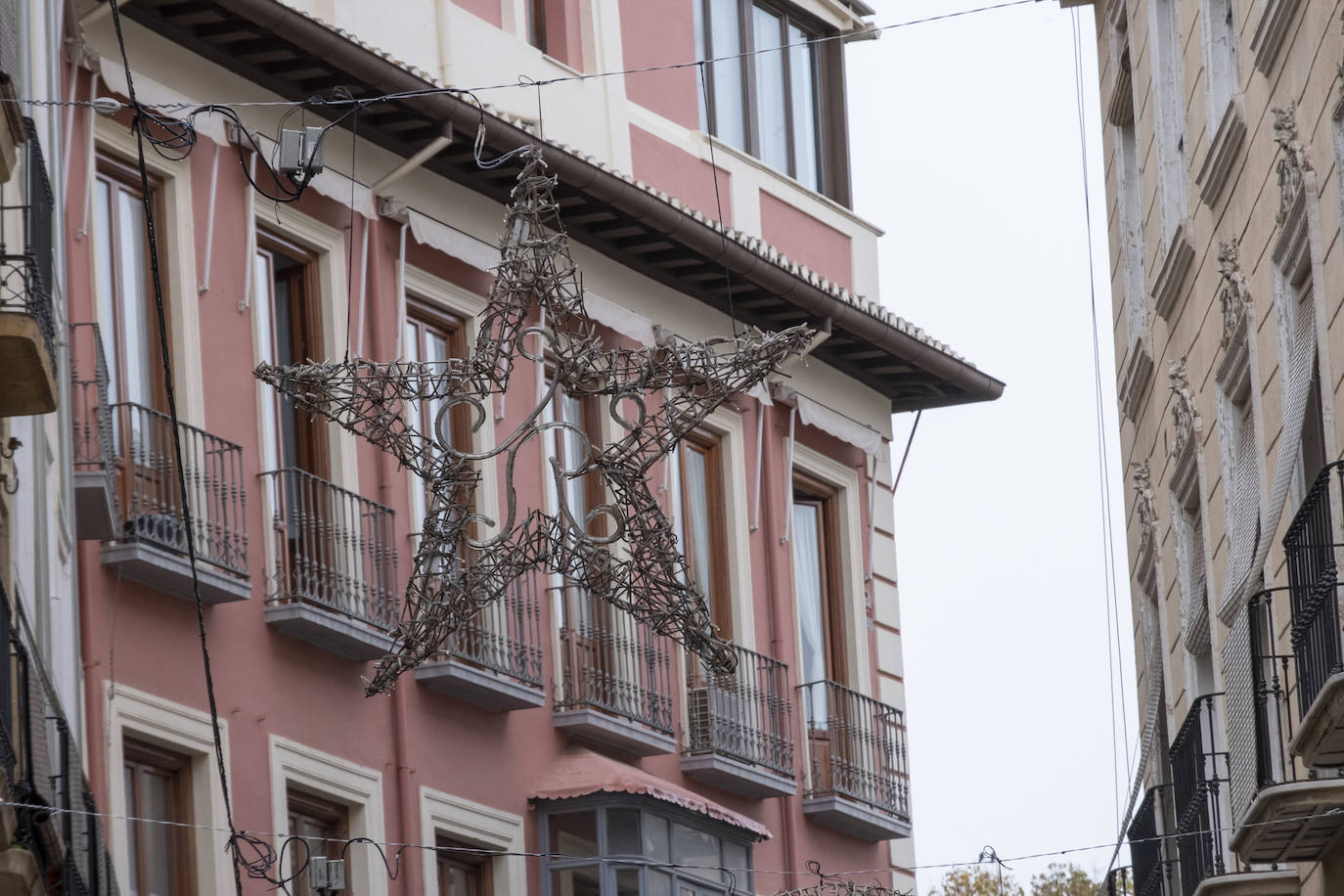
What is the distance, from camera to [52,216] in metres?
18.0

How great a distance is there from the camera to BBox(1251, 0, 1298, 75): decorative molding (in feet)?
56.8

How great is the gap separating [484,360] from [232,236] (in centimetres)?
659

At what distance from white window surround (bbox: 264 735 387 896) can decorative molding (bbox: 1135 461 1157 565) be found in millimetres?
5717

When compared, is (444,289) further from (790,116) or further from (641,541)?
(641,541)

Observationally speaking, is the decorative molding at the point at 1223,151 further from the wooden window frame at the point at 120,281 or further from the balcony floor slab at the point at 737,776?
the balcony floor slab at the point at 737,776

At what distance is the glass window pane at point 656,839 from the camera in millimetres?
23391

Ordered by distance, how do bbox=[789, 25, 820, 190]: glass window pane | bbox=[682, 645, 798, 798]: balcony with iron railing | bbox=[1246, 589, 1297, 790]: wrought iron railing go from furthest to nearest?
bbox=[789, 25, 820, 190]: glass window pane
bbox=[682, 645, 798, 798]: balcony with iron railing
bbox=[1246, 589, 1297, 790]: wrought iron railing

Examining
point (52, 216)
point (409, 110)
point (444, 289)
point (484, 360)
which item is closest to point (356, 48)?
point (409, 110)

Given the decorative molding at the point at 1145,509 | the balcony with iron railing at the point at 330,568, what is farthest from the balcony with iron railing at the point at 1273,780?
the balcony with iron railing at the point at 330,568

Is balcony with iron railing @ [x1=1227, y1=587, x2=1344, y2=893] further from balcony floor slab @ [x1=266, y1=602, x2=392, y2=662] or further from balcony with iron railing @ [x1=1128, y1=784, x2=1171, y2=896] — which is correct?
balcony floor slab @ [x1=266, y1=602, x2=392, y2=662]

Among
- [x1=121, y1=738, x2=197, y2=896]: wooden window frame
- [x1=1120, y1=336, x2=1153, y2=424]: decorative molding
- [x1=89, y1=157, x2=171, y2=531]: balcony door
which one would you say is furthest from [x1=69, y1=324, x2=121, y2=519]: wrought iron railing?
[x1=1120, y1=336, x2=1153, y2=424]: decorative molding

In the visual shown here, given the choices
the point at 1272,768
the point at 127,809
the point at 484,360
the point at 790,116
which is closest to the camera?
the point at 484,360

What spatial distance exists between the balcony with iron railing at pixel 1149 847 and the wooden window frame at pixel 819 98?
816 centimetres

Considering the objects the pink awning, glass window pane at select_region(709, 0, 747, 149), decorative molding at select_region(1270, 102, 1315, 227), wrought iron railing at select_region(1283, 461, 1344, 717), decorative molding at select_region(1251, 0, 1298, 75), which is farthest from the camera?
glass window pane at select_region(709, 0, 747, 149)
